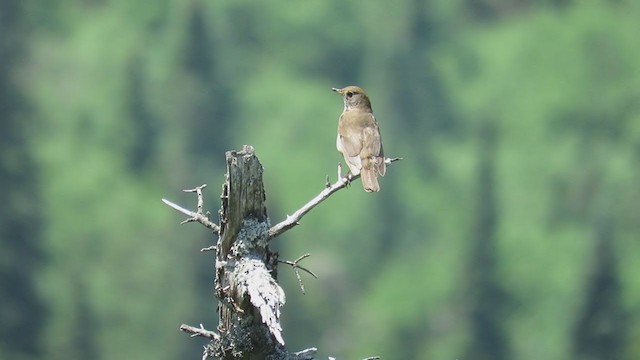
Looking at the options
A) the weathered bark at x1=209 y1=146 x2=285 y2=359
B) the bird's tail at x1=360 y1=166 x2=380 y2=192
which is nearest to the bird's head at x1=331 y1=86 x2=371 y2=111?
the bird's tail at x1=360 y1=166 x2=380 y2=192

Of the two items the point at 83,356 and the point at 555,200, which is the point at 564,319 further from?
the point at 83,356

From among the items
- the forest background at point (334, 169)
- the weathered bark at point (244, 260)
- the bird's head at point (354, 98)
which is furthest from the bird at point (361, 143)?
the forest background at point (334, 169)

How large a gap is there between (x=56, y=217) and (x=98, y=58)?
18.0 feet

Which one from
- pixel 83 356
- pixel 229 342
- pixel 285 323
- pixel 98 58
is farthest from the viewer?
pixel 98 58

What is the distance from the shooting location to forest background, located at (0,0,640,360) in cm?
3409

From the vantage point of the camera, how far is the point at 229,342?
22.9ft

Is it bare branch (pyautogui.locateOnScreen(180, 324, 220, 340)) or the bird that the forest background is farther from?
bare branch (pyautogui.locateOnScreen(180, 324, 220, 340))

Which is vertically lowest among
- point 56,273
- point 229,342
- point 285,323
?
point 229,342

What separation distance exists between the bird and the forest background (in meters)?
20.7

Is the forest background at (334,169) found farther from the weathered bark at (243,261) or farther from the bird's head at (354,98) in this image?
the weathered bark at (243,261)

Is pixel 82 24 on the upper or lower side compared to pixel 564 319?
upper

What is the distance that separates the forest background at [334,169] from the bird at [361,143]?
20674 mm

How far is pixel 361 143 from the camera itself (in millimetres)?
10609

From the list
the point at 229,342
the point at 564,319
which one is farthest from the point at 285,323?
the point at 229,342
